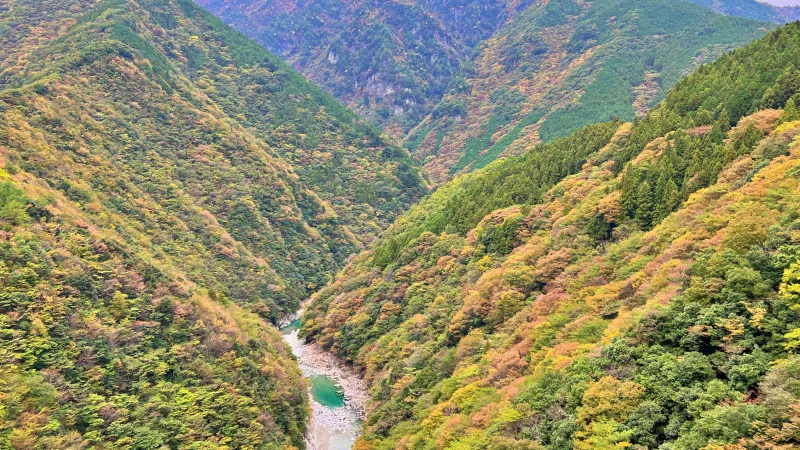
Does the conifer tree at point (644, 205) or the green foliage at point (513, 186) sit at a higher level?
the green foliage at point (513, 186)

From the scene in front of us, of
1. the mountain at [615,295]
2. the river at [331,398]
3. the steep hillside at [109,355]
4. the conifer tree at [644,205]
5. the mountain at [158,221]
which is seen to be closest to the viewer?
the mountain at [615,295]

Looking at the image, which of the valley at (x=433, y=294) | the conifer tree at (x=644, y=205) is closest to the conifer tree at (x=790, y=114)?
the valley at (x=433, y=294)

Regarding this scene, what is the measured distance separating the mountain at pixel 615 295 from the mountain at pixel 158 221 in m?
17.0

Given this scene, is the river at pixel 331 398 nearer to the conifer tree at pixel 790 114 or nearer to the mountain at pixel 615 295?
the mountain at pixel 615 295

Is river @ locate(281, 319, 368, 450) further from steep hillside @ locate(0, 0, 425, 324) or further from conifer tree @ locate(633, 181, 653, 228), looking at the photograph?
conifer tree @ locate(633, 181, 653, 228)

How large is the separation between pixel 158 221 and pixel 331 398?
144ft

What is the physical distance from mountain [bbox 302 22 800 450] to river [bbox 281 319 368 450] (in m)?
2.95

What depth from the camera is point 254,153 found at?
5217 inches

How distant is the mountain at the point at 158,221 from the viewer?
130 feet

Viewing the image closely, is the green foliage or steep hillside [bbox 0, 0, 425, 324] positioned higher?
steep hillside [bbox 0, 0, 425, 324]

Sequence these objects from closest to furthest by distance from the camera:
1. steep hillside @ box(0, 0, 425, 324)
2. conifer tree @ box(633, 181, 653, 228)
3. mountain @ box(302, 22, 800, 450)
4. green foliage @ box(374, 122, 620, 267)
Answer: mountain @ box(302, 22, 800, 450) → conifer tree @ box(633, 181, 653, 228) → green foliage @ box(374, 122, 620, 267) → steep hillside @ box(0, 0, 425, 324)

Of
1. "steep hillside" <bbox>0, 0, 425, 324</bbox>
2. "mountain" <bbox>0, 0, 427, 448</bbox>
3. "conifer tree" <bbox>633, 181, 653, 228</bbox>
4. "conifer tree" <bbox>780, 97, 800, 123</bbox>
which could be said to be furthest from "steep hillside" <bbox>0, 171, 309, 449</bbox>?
"conifer tree" <bbox>780, 97, 800, 123</bbox>

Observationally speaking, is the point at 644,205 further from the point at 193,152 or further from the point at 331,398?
the point at 193,152

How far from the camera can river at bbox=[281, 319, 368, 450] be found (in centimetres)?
6022
